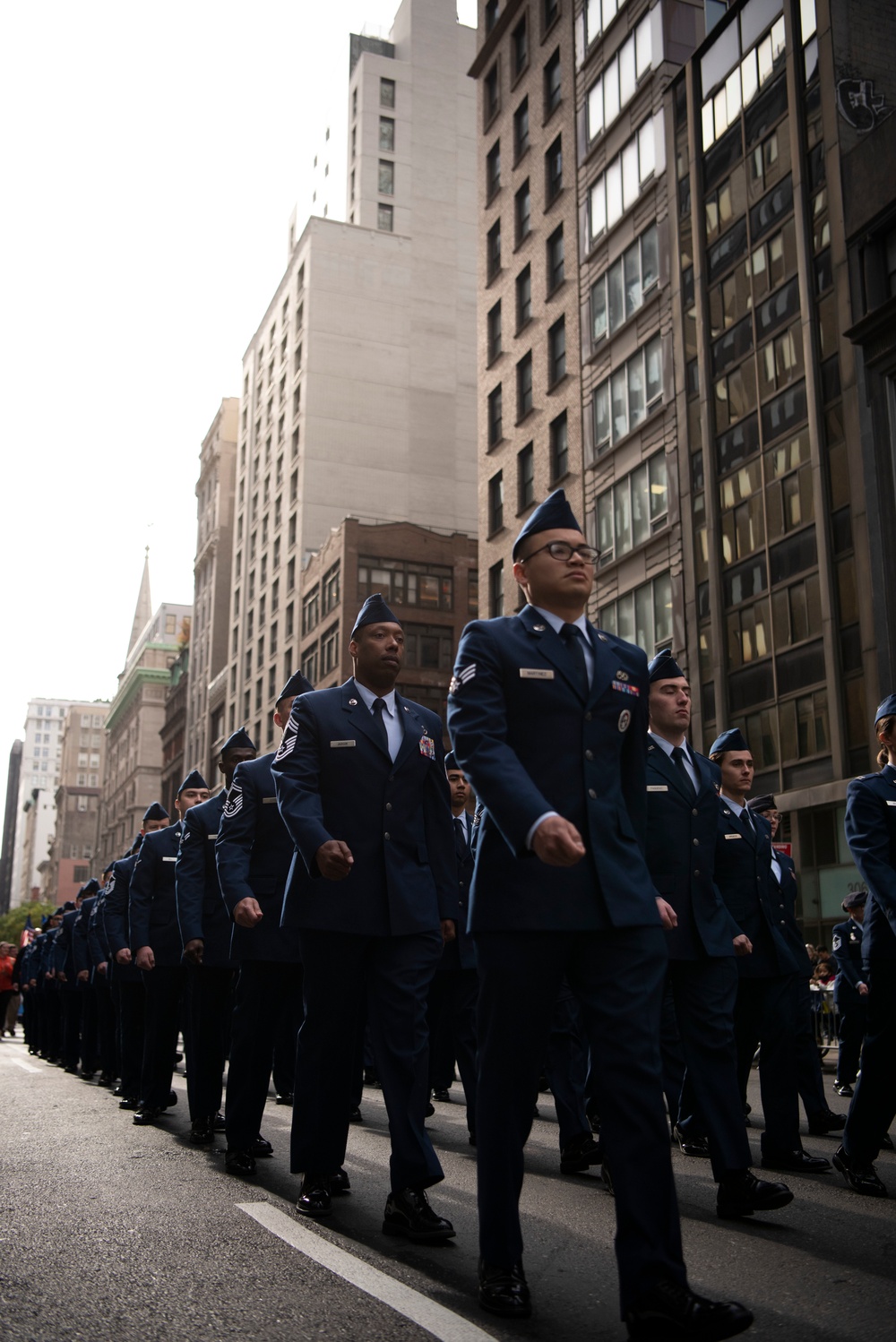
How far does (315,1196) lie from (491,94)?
4773 centimetres

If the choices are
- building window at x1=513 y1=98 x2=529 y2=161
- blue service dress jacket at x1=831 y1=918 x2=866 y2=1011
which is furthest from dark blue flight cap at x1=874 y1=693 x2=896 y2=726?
building window at x1=513 y1=98 x2=529 y2=161

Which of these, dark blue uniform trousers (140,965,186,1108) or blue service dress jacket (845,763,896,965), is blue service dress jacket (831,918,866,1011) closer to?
blue service dress jacket (845,763,896,965)

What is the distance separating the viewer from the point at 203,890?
8.39m

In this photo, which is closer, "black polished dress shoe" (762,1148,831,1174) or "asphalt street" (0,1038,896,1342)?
"asphalt street" (0,1038,896,1342)

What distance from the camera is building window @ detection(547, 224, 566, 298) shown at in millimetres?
40125

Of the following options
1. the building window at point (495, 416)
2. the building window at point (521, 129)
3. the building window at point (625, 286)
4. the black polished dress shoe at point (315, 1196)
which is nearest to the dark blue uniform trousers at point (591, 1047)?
the black polished dress shoe at point (315, 1196)

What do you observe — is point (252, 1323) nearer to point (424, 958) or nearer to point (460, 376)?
point (424, 958)

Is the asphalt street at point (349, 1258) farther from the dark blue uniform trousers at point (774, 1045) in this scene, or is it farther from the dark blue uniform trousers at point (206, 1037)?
the dark blue uniform trousers at point (206, 1037)

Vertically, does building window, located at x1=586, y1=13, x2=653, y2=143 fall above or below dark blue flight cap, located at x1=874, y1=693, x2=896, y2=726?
above

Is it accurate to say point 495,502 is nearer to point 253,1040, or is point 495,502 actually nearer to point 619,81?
point 619,81

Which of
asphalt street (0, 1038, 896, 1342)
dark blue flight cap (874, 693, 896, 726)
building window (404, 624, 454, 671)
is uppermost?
building window (404, 624, 454, 671)

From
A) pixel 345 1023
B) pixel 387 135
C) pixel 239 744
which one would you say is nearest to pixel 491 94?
pixel 387 135

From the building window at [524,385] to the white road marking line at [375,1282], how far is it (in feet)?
124

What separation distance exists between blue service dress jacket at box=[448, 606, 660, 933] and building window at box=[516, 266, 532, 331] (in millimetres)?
39491
